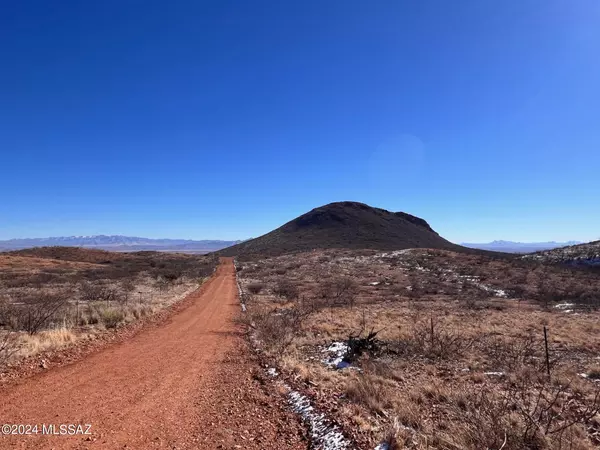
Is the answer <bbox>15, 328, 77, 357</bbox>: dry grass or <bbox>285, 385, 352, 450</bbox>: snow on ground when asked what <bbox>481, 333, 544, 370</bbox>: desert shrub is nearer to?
<bbox>285, 385, 352, 450</bbox>: snow on ground

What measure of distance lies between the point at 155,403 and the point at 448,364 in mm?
8105

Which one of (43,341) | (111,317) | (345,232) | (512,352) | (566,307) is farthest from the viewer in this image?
(345,232)

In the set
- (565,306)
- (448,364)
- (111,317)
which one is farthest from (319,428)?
(565,306)

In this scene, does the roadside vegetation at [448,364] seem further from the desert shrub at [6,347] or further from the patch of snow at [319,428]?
the desert shrub at [6,347]

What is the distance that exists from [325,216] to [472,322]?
115200 millimetres

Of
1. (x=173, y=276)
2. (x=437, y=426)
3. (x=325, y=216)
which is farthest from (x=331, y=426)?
(x=325, y=216)

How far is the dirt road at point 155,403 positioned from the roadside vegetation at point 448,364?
1.17 metres

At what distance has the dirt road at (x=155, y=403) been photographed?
555 cm

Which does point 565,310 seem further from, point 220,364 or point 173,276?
point 173,276

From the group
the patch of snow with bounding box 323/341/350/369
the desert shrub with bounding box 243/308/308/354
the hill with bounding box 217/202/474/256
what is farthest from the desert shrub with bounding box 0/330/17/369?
the hill with bounding box 217/202/474/256

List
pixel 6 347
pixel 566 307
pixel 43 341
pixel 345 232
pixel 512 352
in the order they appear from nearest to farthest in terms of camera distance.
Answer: pixel 6 347 < pixel 43 341 < pixel 512 352 < pixel 566 307 < pixel 345 232

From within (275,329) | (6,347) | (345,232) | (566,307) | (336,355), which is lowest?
(566,307)

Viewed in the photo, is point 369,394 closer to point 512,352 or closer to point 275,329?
point 275,329

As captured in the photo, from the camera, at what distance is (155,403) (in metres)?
6.90
